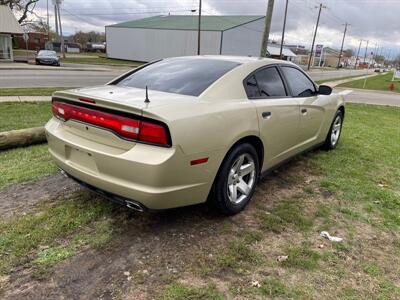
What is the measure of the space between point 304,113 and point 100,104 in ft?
8.84

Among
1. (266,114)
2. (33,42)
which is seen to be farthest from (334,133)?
(33,42)

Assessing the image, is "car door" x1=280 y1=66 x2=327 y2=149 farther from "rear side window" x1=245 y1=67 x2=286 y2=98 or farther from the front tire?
the front tire

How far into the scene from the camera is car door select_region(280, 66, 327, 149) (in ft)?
14.5

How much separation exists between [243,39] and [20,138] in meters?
46.8

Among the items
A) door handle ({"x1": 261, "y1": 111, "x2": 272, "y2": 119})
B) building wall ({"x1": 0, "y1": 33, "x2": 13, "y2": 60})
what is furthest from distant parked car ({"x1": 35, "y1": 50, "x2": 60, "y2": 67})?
door handle ({"x1": 261, "y1": 111, "x2": 272, "y2": 119})

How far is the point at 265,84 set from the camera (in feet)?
12.7

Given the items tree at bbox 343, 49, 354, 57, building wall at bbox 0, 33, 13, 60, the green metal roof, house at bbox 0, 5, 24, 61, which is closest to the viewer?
house at bbox 0, 5, 24, 61

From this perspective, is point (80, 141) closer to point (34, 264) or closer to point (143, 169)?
point (143, 169)

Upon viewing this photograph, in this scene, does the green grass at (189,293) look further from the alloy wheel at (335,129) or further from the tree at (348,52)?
the tree at (348,52)

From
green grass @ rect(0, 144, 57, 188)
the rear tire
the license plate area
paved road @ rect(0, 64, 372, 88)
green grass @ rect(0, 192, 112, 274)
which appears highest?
the license plate area

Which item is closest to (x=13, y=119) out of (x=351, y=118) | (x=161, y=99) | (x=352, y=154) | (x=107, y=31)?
(x=161, y=99)

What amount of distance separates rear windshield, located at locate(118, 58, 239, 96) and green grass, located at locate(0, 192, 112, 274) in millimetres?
1335

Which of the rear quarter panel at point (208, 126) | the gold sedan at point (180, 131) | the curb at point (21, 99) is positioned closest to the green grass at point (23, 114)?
the curb at point (21, 99)

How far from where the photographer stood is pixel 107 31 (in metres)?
57.8
